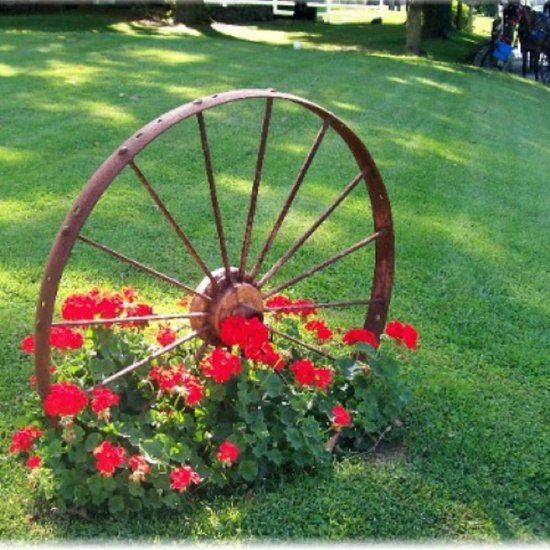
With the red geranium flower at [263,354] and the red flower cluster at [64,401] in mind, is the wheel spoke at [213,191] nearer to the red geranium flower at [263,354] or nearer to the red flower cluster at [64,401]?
the red geranium flower at [263,354]

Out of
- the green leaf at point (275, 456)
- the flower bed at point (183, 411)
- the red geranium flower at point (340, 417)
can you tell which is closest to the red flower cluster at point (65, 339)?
the flower bed at point (183, 411)

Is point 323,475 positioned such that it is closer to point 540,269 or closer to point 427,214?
point 540,269

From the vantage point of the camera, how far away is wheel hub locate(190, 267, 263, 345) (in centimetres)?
315

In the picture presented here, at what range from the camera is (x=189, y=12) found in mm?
20125

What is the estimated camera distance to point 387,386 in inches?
132

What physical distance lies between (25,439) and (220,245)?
1.01 m

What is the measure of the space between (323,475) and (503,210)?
426cm

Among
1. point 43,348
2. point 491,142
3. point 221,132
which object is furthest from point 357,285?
point 491,142

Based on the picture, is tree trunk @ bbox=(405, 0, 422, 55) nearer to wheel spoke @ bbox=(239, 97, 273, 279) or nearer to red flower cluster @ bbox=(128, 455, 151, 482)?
wheel spoke @ bbox=(239, 97, 273, 279)

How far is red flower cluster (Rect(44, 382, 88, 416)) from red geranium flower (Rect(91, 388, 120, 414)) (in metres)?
0.04

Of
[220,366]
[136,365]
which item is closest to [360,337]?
[220,366]

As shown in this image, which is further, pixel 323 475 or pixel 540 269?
pixel 540 269

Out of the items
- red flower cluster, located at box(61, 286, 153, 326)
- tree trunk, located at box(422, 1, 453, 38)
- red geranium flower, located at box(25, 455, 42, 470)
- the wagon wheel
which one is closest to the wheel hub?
the wagon wheel

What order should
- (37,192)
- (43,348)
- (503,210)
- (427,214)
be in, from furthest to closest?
(503,210) < (427,214) < (37,192) < (43,348)
